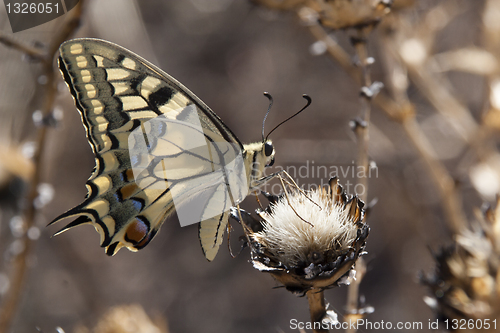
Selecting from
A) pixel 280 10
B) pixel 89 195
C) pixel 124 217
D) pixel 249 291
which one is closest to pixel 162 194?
pixel 124 217

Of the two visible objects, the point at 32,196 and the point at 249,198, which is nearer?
the point at 32,196

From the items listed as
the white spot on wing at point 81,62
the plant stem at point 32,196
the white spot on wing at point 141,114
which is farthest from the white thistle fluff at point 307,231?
the plant stem at point 32,196

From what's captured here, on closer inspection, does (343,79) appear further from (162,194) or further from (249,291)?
(162,194)
